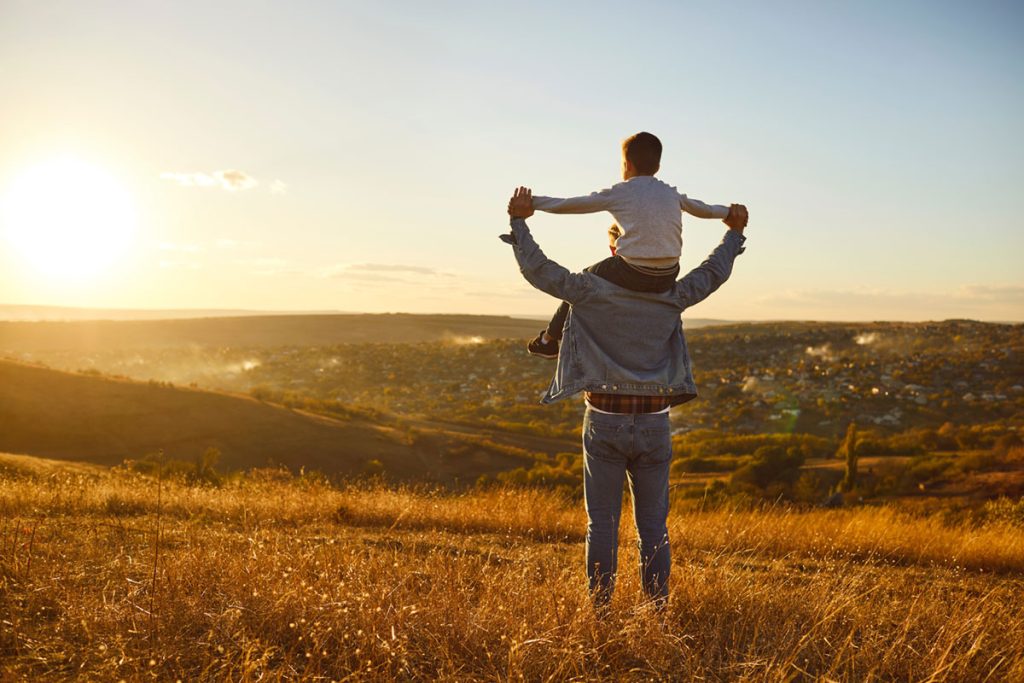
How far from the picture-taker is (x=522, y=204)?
3.47 m

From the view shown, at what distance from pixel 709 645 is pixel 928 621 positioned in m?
1.42

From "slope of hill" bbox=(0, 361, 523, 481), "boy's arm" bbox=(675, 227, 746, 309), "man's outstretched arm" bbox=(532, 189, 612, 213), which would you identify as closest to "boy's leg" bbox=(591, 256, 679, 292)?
"boy's arm" bbox=(675, 227, 746, 309)

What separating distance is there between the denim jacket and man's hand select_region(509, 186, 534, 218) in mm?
43

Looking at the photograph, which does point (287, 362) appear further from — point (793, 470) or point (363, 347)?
point (793, 470)

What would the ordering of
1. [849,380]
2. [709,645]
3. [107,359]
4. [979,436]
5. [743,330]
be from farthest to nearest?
1. [743,330]
2. [107,359]
3. [849,380]
4. [979,436]
5. [709,645]

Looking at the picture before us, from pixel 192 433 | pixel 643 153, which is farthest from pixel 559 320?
pixel 192 433

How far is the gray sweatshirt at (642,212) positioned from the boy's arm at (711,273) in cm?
19

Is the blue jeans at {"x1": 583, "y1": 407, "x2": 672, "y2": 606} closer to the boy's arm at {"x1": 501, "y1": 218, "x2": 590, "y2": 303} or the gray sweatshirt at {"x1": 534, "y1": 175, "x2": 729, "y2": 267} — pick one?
the boy's arm at {"x1": 501, "y1": 218, "x2": 590, "y2": 303}

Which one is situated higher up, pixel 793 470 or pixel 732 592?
pixel 732 592

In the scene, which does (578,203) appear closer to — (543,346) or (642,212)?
(642,212)

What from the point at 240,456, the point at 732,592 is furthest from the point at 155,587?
the point at 240,456

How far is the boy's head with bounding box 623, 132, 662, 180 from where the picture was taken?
3.49m

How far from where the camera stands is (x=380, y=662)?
311 centimetres

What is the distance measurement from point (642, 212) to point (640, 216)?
0.08 feet
